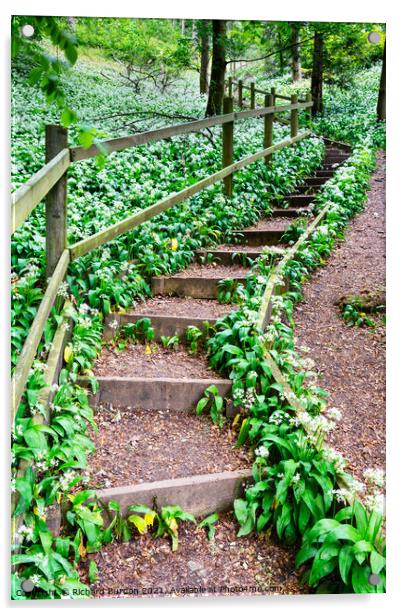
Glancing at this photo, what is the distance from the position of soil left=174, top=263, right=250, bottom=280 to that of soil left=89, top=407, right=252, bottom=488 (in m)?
1.49

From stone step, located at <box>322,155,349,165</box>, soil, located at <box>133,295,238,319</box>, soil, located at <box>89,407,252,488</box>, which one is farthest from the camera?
stone step, located at <box>322,155,349,165</box>

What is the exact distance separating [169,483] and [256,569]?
0.51 metres

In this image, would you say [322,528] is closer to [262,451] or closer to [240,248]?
[262,451]

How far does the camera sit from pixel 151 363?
11.6 feet

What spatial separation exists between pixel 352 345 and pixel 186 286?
4.19 ft

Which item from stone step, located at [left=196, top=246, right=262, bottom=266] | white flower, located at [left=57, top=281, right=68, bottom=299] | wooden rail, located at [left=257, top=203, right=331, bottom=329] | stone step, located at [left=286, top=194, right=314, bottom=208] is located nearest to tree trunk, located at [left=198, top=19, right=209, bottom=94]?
stone step, located at [left=196, top=246, right=262, bottom=266]

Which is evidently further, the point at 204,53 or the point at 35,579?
the point at 204,53

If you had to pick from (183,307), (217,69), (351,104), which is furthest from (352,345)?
(351,104)

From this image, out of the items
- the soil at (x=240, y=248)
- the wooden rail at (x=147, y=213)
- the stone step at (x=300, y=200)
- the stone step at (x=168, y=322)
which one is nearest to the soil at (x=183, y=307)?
the stone step at (x=168, y=322)

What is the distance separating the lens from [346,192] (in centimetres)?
636

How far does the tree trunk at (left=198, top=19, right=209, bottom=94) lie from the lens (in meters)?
3.31

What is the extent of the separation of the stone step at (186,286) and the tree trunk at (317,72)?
5.36 ft

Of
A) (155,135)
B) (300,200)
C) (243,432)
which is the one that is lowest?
(243,432)

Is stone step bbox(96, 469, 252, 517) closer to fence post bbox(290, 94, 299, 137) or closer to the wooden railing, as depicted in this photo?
the wooden railing
